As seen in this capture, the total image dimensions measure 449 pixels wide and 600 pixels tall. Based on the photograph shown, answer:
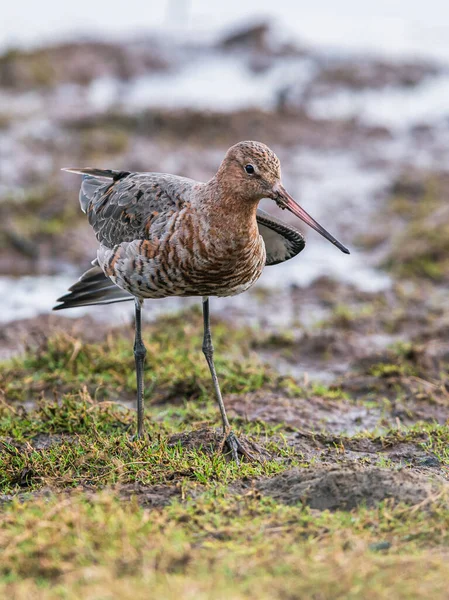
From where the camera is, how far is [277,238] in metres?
5.81

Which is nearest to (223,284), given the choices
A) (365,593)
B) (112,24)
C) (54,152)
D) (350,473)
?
(350,473)

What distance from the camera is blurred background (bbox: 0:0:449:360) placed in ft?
31.8

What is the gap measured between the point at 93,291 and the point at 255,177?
1.79 meters

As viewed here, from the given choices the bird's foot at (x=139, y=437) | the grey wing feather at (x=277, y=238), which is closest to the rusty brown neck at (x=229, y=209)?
the grey wing feather at (x=277, y=238)

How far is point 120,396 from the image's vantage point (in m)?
6.63

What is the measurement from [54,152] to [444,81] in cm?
797

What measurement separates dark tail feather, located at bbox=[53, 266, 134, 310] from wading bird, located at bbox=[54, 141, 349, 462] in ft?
1.83

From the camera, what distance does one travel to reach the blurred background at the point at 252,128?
31.8 ft

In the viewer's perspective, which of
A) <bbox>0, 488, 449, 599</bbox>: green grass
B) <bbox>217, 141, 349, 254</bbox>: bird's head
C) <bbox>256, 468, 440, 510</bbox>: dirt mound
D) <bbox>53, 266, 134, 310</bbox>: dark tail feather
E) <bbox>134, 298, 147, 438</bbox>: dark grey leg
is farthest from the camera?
<bbox>53, 266, 134, 310</bbox>: dark tail feather

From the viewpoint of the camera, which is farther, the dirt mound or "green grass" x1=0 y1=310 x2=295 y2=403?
"green grass" x1=0 y1=310 x2=295 y2=403

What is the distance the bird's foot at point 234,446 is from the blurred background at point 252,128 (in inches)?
106

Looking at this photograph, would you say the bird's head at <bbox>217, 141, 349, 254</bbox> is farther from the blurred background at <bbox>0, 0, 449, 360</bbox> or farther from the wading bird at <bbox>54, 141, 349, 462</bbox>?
the blurred background at <bbox>0, 0, 449, 360</bbox>

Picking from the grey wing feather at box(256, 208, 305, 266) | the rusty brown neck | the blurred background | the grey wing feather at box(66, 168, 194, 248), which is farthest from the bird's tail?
the rusty brown neck

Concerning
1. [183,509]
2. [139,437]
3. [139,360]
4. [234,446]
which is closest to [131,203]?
Answer: [139,360]
